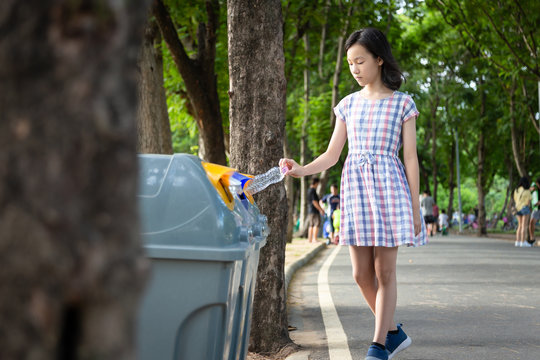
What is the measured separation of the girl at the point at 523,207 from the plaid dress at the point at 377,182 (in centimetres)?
1511

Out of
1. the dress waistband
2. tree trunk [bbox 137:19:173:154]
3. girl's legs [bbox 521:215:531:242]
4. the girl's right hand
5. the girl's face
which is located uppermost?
tree trunk [bbox 137:19:173:154]

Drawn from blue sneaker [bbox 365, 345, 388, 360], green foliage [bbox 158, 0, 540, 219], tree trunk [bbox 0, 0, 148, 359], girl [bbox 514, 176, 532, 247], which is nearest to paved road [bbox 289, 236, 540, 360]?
blue sneaker [bbox 365, 345, 388, 360]

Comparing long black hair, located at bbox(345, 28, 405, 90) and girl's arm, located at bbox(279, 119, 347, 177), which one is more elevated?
long black hair, located at bbox(345, 28, 405, 90)

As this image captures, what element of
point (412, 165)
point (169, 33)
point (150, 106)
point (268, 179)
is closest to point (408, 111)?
point (412, 165)

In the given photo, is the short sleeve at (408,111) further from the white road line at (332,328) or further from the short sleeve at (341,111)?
the white road line at (332,328)

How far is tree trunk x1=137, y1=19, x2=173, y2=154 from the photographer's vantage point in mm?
10930

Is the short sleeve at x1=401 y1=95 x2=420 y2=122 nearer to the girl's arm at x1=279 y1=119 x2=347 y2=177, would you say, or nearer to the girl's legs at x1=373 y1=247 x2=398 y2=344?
the girl's arm at x1=279 y1=119 x2=347 y2=177

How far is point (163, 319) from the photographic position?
283 cm

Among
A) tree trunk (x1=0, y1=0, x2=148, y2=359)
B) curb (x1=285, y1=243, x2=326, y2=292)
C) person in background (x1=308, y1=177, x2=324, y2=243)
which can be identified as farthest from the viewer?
person in background (x1=308, y1=177, x2=324, y2=243)

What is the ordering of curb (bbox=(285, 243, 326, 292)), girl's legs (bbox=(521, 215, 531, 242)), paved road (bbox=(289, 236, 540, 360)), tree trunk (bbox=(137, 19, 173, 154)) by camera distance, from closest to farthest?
paved road (bbox=(289, 236, 540, 360)), curb (bbox=(285, 243, 326, 292)), tree trunk (bbox=(137, 19, 173, 154)), girl's legs (bbox=(521, 215, 531, 242))

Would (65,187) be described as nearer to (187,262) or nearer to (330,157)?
(187,262)

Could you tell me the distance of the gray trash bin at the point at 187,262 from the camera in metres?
2.82

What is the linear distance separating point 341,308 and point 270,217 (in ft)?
8.29

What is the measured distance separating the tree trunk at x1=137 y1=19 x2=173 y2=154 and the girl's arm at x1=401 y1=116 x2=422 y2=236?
674 centimetres
